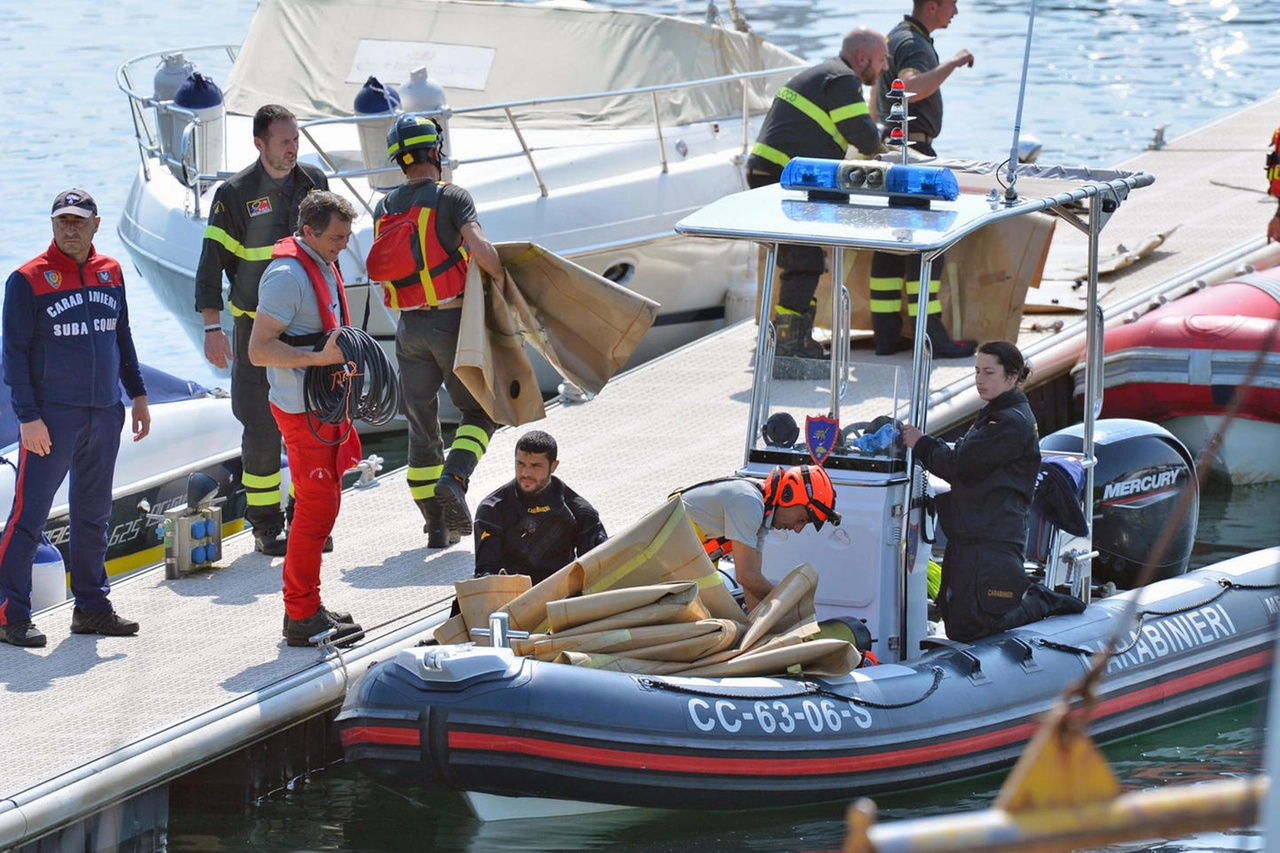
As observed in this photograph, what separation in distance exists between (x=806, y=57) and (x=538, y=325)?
59.8 feet

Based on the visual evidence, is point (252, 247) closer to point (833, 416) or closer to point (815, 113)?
point (833, 416)

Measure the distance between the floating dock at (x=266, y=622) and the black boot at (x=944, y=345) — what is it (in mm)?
61

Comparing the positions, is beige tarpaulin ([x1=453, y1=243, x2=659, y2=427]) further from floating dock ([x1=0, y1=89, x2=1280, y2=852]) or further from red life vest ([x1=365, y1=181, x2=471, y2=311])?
floating dock ([x1=0, y1=89, x2=1280, y2=852])

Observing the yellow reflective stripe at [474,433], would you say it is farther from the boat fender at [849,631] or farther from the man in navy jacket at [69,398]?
the boat fender at [849,631]

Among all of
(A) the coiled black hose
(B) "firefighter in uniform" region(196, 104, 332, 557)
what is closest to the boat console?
(A) the coiled black hose

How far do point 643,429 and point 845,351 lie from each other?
2560mm

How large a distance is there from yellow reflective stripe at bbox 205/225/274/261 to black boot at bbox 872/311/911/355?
9.94ft

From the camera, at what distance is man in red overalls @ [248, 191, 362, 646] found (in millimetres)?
5492

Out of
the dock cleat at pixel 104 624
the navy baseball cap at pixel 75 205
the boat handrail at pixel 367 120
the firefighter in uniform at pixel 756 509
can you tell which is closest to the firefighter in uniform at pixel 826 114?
the boat handrail at pixel 367 120

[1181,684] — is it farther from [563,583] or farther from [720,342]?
[720,342]

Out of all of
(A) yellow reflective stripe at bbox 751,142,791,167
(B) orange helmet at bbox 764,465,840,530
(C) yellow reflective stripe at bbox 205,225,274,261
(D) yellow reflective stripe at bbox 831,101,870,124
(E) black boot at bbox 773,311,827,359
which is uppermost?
(D) yellow reflective stripe at bbox 831,101,870,124

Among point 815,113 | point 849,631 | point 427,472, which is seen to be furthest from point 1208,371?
point 427,472

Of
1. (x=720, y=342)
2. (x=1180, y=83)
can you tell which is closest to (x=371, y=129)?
(x=720, y=342)

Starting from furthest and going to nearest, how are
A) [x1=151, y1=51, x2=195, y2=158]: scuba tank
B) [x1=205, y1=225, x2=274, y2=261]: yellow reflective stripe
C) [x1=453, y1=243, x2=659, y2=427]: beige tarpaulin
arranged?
1. [x1=151, y1=51, x2=195, y2=158]: scuba tank
2. [x1=205, y1=225, x2=274, y2=261]: yellow reflective stripe
3. [x1=453, y1=243, x2=659, y2=427]: beige tarpaulin
